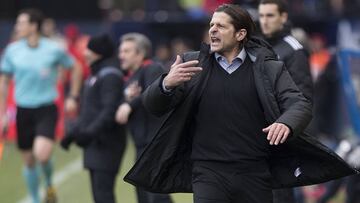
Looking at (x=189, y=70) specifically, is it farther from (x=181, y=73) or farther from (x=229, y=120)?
(x=229, y=120)

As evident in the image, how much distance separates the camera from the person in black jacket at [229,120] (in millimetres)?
6656

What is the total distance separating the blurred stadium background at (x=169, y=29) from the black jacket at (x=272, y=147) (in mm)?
7103

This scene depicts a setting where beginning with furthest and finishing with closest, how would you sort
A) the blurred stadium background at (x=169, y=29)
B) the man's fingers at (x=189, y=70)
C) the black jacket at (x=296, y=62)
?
1. the blurred stadium background at (x=169, y=29)
2. the black jacket at (x=296, y=62)
3. the man's fingers at (x=189, y=70)

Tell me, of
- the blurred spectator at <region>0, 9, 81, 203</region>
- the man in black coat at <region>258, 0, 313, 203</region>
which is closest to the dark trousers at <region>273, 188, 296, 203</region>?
the man in black coat at <region>258, 0, 313, 203</region>

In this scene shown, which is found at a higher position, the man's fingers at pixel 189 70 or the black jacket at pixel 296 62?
the man's fingers at pixel 189 70

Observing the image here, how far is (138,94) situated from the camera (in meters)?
9.09

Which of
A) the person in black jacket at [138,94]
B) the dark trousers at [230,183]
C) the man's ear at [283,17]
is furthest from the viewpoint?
the person in black jacket at [138,94]

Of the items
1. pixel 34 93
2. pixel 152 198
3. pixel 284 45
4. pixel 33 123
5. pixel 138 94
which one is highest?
pixel 284 45

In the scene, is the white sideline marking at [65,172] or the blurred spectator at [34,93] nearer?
the blurred spectator at [34,93]

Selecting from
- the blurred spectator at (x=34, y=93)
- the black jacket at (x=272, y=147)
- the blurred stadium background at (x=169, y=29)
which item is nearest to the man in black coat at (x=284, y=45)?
the black jacket at (x=272, y=147)

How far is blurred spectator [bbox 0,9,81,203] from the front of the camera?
1133 centimetres

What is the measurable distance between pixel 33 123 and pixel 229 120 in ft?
16.8

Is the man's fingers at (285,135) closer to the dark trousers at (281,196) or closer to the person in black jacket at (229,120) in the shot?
the person in black jacket at (229,120)

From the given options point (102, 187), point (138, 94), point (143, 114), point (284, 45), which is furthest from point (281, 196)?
point (102, 187)
